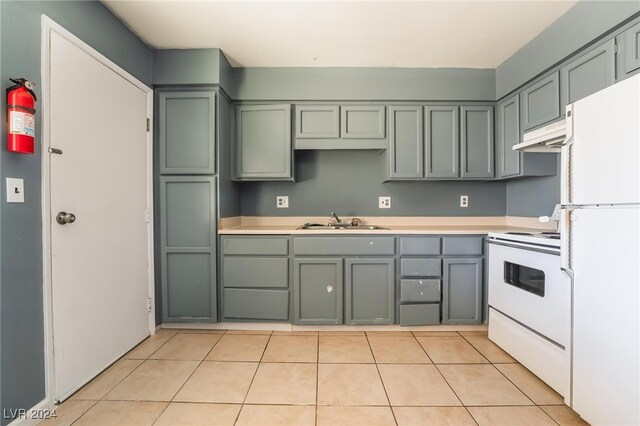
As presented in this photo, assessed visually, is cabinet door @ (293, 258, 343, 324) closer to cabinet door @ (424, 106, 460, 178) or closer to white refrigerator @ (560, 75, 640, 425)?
cabinet door @ (424, 106, 460, 178)

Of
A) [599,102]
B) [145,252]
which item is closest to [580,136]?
[599,102]

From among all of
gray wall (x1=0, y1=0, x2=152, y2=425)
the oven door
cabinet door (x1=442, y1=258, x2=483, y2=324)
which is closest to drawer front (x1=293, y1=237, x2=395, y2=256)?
cabinet door (x1=442, y1=258, x2=483, y2=324)

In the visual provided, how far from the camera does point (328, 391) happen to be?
5.33ft

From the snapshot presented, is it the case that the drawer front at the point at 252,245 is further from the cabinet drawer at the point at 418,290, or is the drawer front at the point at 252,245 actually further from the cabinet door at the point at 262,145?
the cabinet drawer at the point at 418,290

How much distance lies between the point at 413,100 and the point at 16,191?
112 inches

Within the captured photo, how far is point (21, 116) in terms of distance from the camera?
1.24 m

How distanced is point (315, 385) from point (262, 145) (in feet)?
6.63

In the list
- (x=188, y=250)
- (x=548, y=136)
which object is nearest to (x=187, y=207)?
(x=188, y=250)

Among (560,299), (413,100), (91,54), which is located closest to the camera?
(560,299)

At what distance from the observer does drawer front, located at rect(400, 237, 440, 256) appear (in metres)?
2.41

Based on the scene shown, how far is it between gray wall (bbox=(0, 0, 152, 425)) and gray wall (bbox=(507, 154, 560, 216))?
3.52m

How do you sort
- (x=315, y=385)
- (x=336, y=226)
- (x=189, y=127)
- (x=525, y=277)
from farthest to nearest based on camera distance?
(x=336, y=226), (x=189, y=127), (x=525, y=277), (x=315, y=385)

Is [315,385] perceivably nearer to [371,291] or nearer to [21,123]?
[371,291]

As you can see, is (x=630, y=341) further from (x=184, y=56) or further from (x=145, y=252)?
(x=184, y=56)
